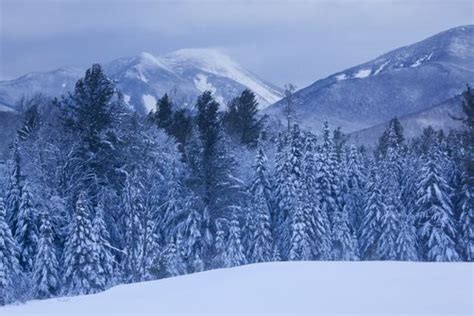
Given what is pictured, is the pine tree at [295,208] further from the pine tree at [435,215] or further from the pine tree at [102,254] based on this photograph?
the pine tree at [102,254]

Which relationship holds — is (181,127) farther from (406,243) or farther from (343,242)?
(406,243)

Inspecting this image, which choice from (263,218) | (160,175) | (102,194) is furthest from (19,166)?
(263,218)

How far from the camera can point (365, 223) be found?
4784 cm

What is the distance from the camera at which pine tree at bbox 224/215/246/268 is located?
132 ft

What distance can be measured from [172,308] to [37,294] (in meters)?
22.4

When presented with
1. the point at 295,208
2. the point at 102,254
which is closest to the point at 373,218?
the point at 295,208

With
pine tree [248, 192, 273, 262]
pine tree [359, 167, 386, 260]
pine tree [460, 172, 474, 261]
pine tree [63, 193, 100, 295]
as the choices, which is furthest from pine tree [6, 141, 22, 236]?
pine tree [460, 172, 474, 261]

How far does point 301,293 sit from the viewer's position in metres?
13.4

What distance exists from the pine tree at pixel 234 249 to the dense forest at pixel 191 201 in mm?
95

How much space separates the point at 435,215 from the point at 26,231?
28610 millimetres

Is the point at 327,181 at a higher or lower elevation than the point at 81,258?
higher

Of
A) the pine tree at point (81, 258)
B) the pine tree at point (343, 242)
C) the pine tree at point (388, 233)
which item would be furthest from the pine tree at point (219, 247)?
the pine tree at point (388, 233)

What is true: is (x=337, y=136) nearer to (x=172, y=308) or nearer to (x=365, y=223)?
(x=365, y=223)

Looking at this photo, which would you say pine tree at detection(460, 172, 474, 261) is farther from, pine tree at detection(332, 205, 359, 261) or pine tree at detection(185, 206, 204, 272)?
pine tree at detection(185, 206, 204, 272)
